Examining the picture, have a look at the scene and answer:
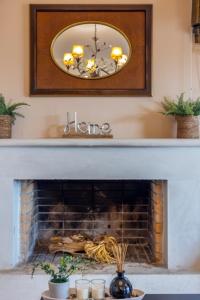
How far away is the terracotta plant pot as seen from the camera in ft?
10.6

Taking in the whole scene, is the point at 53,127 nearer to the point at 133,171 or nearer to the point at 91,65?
the point at 91,65

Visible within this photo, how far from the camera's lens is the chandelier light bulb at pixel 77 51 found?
334 centimetres

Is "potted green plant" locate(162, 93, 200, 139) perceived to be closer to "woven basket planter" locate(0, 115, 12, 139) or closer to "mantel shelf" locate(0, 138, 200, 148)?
"mantel shelf" locate(0, 138, 200, 148)

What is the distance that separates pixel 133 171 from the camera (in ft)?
10.4

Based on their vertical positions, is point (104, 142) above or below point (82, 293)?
above

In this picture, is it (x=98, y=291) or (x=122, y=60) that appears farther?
(x=122, y=60)

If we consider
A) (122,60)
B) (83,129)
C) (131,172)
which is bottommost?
(131,172)

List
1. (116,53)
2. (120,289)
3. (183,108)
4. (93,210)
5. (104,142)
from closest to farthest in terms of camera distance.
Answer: (120,289) → (104,142) → (183,108) → (116,53) → (93,210)

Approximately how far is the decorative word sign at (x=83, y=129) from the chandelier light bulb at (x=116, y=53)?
1.55ft

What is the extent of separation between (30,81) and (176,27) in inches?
43.5

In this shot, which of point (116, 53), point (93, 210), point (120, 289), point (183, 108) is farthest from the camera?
point (93, 210)

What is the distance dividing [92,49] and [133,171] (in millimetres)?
916

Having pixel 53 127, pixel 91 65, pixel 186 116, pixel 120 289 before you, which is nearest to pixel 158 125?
pixel 186 116

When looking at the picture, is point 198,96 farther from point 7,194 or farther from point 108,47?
point 7,194
